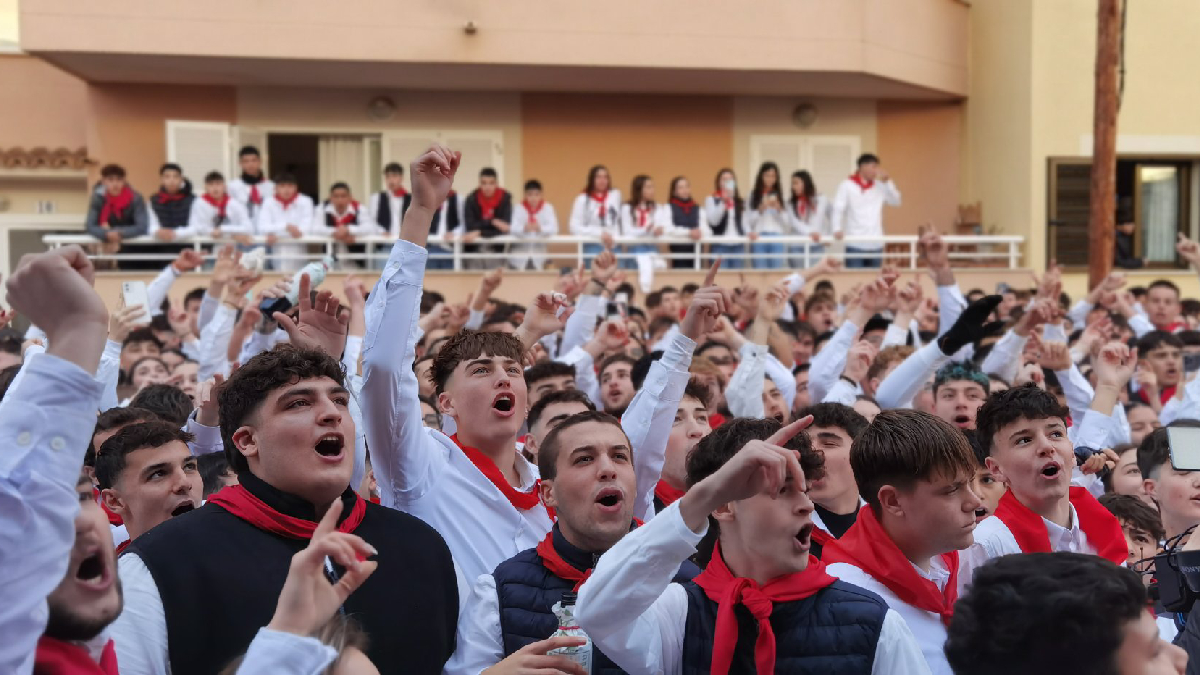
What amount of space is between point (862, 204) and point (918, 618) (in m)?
12.8

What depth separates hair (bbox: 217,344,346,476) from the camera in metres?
3.16

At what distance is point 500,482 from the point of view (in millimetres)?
3982

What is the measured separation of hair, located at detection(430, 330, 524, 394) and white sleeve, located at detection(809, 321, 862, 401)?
316cm

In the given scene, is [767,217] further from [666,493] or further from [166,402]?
[666,493]

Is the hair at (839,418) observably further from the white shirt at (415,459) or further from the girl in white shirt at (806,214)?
the girl in white shirt at (806,214)

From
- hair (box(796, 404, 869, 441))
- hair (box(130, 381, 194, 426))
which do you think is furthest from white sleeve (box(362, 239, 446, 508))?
hair (box(130, 381, 194, 426))

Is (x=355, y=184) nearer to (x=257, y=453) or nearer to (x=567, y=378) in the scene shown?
(x=567, y=378)

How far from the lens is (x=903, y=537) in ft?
10.8

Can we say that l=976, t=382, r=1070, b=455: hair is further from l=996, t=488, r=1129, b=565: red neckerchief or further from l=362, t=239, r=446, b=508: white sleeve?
l=362, t=239, r=446, b=508: white sleeve

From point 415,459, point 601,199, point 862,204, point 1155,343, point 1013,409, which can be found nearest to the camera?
point 415,459

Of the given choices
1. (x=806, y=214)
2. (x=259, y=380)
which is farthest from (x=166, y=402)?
(x=806, y=214)

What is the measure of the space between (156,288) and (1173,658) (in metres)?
8.62

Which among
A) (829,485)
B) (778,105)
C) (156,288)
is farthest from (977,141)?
(829,485)

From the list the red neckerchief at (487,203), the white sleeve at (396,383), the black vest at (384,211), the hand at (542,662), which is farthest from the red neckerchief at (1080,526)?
the black vest at (384,211)
